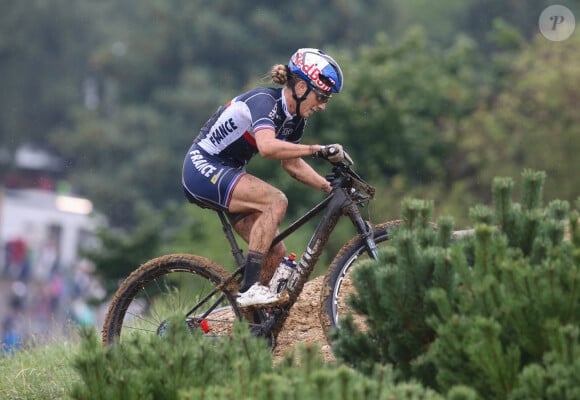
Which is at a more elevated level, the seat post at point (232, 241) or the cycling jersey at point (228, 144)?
the cycling jersey at point (228, 144)

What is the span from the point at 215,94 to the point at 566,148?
1213 inches

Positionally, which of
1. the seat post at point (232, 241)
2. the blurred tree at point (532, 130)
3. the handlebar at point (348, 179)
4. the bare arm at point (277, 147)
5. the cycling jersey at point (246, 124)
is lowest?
the seat post at point (232, 241)

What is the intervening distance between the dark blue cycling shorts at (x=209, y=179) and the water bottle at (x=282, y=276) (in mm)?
476

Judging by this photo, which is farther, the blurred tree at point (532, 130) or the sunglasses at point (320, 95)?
the blurred tree at point (532, 130)

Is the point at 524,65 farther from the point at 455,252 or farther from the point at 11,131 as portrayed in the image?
the point at 11,131

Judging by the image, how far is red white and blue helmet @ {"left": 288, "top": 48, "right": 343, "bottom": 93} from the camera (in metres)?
7.55

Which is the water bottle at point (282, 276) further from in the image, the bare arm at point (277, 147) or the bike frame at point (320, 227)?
the bare arm at point (277, 147)

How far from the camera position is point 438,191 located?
34.2 metres

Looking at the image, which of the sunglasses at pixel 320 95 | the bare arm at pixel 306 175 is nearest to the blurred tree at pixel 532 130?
the bare arm at pixel 306 175

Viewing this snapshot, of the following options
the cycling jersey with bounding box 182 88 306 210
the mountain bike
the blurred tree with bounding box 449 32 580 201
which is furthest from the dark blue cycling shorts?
the blurred tree with bounding box 449 32 580 201

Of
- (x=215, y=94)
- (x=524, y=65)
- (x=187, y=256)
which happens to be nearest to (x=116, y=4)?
(x=215, y=94)

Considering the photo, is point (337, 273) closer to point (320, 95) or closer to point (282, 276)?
point (282, 276)

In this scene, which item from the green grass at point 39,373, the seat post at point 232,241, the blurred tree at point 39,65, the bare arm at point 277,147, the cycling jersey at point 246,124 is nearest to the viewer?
the bare arm at point 277,147

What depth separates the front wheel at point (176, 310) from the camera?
786 centimetres
